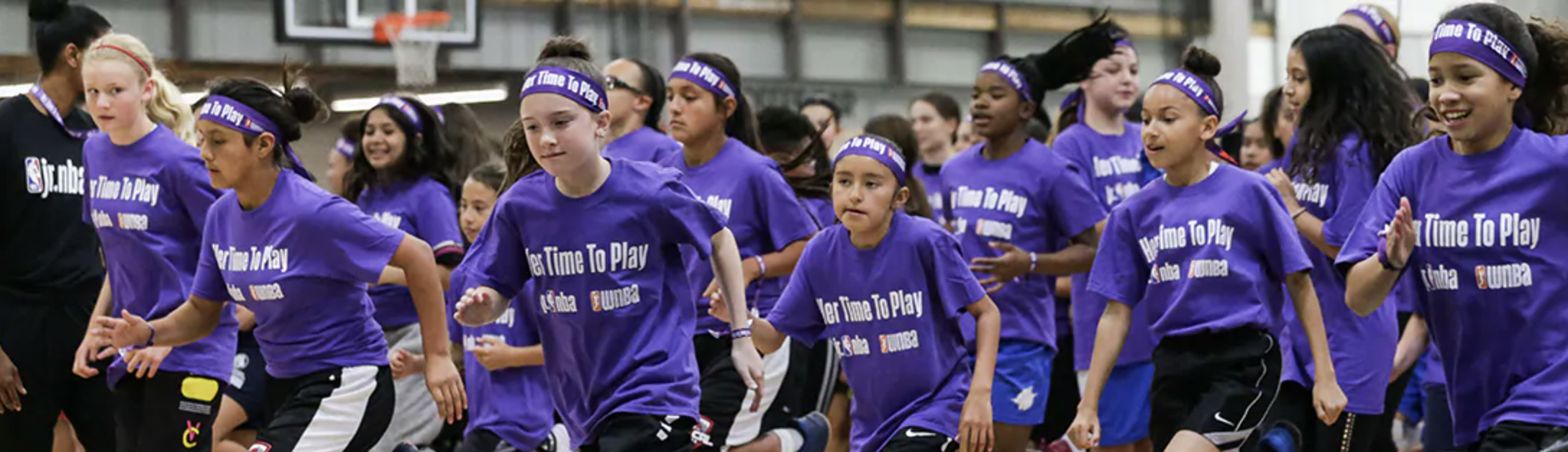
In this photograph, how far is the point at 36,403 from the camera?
6.39 metres

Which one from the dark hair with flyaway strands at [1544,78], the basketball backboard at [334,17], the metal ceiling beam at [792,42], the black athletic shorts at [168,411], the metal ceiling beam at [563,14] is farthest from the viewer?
the metal ceiling beam at [792,42]

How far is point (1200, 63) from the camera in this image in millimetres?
5984

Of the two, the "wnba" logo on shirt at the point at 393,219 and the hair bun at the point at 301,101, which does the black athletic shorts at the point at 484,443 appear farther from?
the hair bun at the point at 301,101

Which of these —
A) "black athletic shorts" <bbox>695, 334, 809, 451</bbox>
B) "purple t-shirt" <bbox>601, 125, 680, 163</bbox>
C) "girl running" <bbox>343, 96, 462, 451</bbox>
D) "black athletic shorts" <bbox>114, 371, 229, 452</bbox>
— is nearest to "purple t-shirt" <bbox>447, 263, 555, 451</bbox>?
"girl running" <bbox>343, 96, 462, 451</bbox>

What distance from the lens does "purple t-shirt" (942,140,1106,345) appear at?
7.05 m

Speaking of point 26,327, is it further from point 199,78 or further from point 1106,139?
point 199,78

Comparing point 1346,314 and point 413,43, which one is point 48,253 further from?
point 413,43

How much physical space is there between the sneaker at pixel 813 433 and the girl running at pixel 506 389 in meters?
0.98

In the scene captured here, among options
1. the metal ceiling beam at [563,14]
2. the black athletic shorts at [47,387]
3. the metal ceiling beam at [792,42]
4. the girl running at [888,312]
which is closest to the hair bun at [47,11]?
the black athletic shorts at [47,387]

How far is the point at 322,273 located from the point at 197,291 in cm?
49

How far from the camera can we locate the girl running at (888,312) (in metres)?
5.60

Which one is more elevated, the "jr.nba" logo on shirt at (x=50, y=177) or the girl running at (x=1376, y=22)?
the girl running at (x=1376, y=22)

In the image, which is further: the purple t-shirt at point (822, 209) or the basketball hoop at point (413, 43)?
the basketball hoop at point (413, 43)

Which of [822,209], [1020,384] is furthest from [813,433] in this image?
[822,209]
